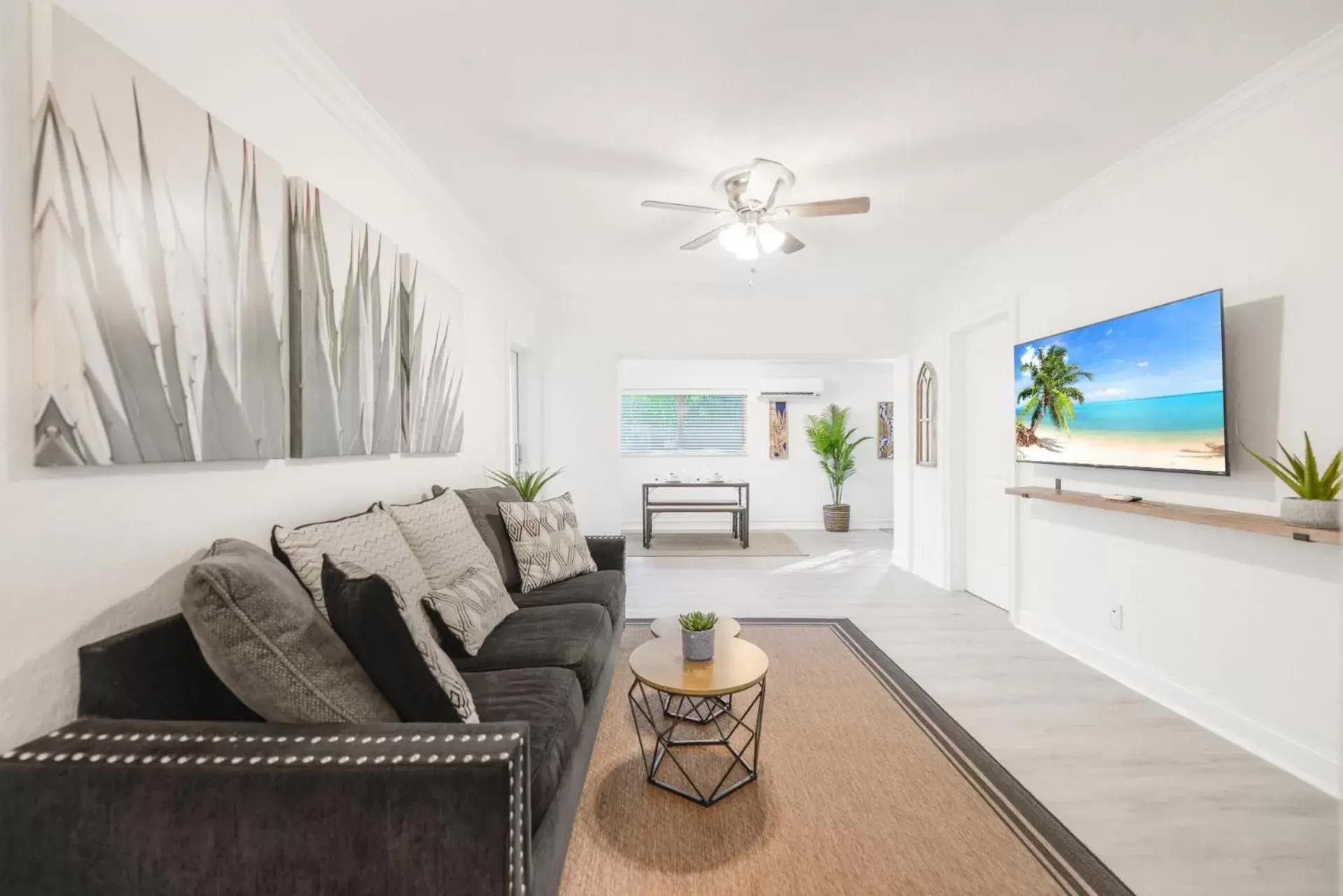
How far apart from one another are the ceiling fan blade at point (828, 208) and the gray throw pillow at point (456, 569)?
202 cm

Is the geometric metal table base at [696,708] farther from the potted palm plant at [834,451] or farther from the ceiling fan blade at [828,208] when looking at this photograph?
the potted palm plant at [834,451]

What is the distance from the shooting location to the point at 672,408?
741 cm

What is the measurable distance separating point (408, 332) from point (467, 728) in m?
1.97

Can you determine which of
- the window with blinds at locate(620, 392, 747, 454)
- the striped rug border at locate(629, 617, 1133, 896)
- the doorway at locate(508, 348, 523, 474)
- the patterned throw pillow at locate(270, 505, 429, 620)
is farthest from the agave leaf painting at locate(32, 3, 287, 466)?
the window with blinds at locate(620, 392, 747, 454)

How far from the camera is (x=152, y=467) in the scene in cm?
127

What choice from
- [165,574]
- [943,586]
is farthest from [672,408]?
[165,574]

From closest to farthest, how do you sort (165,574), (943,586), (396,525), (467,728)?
(467,728) < (165,574) < (396,525) < (943,586)

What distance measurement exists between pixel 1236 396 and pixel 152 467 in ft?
11.8

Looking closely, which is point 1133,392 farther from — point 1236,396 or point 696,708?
point 696,708

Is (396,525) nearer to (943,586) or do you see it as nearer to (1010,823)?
(1010,823)

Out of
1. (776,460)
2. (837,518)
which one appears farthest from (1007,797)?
(776,460)

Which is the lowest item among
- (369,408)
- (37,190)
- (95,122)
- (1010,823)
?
(1010,823)

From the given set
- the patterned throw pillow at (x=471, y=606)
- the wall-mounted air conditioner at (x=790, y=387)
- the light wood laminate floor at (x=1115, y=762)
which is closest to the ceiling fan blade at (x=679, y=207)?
the patterned throw pillow at (x=471, y=606)

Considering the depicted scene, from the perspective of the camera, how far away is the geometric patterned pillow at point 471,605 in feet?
5.70
